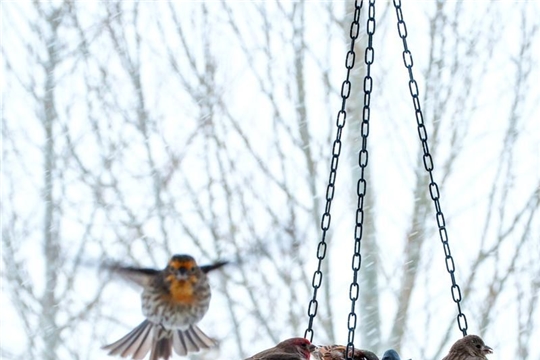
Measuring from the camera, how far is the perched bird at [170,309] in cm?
475

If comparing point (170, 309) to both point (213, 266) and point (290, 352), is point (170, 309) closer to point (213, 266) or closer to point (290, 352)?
point (213, 266)

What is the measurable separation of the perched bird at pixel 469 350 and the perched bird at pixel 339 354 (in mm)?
346

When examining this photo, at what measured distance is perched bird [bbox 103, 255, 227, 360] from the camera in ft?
15.6

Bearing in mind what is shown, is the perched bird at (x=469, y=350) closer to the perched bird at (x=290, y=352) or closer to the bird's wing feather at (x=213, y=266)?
the perched bird at (x=290, y=352)

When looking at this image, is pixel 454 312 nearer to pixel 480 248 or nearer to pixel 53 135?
pixel 480 248

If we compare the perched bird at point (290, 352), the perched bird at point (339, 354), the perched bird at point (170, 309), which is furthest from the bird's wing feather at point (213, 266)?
the perched bird at point (339, 354)

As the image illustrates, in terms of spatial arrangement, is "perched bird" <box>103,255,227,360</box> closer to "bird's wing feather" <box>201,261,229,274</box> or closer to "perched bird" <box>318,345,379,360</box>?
"bird's wing feather" <box>201,261,229,274</box>

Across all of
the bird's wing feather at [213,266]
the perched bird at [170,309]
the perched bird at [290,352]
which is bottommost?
the perched bird at [290,352]

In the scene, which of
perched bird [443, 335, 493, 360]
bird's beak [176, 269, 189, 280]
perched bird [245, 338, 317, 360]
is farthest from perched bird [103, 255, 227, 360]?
perched bird [443, 335, 493, 360]

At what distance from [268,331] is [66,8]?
3.32m

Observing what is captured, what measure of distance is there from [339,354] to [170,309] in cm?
89

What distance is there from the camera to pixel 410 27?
9609 millimetres

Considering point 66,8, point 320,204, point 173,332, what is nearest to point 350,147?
point 320,204

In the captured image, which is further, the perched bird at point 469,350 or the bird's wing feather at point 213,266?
the perched bird at point 469,350
